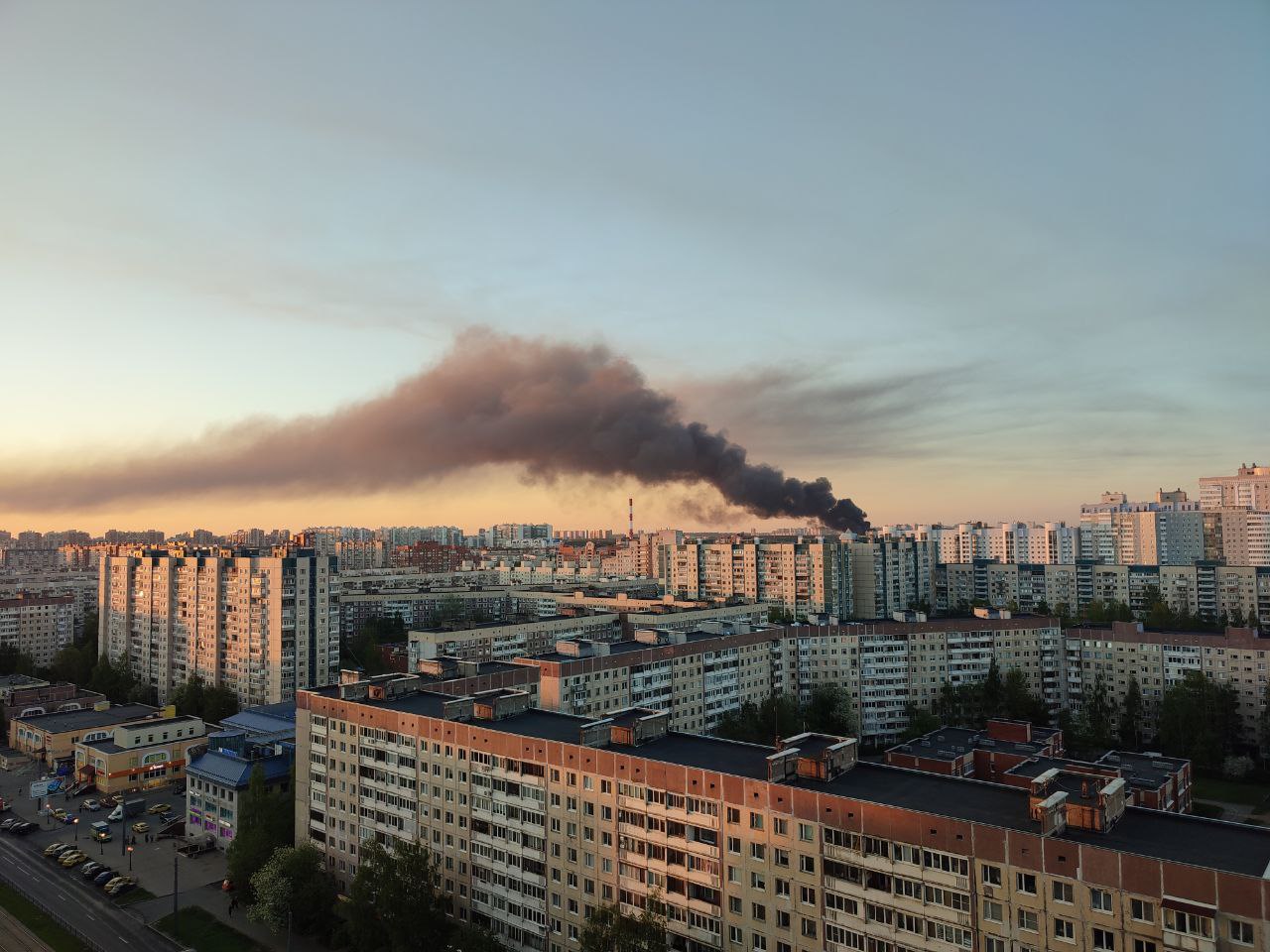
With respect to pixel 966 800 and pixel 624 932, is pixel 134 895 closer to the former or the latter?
pixel 624 932

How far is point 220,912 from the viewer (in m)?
28.5

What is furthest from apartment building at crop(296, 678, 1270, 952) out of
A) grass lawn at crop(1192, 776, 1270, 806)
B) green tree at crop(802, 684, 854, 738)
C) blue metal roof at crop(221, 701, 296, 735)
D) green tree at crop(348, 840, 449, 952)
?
grass lawn at crop(1192, 776, 1270, 806)

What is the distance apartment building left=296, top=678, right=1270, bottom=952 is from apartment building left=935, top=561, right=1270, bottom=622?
197 ft

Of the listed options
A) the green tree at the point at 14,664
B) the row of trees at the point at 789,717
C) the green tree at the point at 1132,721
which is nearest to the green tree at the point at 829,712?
the row of trees at the point at 789,717

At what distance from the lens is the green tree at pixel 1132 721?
48.4 meters

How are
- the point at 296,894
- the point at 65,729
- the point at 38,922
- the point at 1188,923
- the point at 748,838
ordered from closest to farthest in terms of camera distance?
the point at 1188,923 → the point at 748,838 → the point at 296,894 → the point at 38,922 → the point at 65,729

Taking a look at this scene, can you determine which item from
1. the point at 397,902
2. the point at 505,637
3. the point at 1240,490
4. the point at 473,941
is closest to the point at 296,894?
the point at 397,902

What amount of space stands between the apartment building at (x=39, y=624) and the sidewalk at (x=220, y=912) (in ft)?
201

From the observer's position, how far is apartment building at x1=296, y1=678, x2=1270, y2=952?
14.8 metres

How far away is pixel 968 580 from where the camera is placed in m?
97.9

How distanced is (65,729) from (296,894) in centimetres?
3003

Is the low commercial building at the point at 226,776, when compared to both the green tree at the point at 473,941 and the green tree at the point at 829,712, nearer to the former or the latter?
the green tree at the point at 473,941

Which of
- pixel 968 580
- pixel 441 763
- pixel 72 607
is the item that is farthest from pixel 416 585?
pixel 441 763

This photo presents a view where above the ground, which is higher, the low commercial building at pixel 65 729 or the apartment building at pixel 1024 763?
the apartment building at pixel 1024 763
